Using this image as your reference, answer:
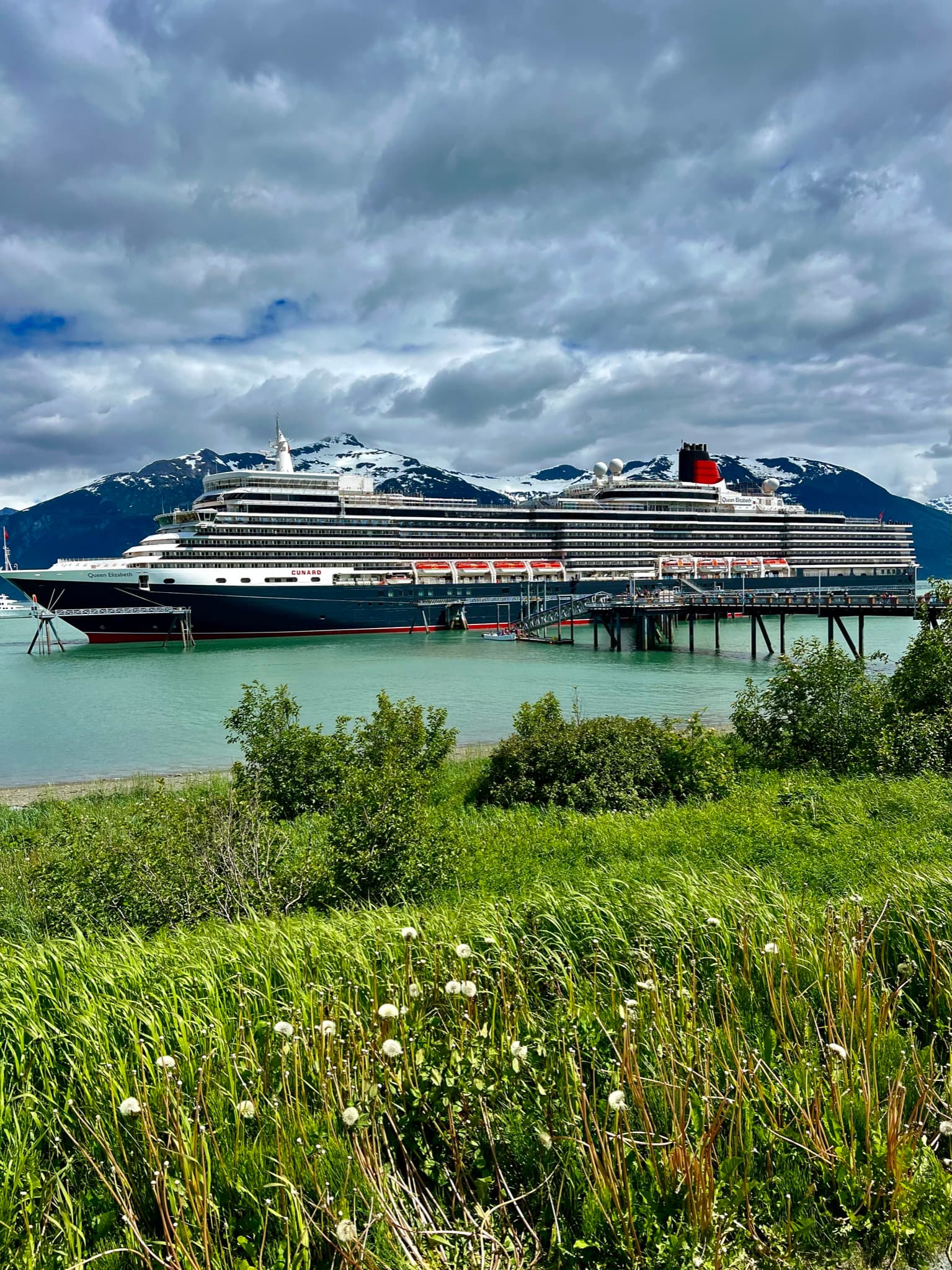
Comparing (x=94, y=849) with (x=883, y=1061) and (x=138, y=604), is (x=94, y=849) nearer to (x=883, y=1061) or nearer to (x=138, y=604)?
(x=883, y=1061)

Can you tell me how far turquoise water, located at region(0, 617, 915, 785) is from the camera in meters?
20.5

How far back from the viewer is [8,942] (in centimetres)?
472

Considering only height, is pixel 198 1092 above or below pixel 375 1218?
above

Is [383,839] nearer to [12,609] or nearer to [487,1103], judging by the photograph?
[487,1103]

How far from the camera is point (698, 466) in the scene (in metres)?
86.9

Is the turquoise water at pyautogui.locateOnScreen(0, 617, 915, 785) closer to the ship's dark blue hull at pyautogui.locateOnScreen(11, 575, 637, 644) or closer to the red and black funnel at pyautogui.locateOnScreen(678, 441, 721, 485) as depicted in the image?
the ship's dark blue hull at pyautogui.locateOnScreen(11, 575, 637, 644)

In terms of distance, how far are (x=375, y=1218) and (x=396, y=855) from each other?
4.60 m

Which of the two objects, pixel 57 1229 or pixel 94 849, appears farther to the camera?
pixel 94 849

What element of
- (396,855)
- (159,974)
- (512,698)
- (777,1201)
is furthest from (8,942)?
(512,698)

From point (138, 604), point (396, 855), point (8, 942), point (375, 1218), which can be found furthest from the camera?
point (138, 604)

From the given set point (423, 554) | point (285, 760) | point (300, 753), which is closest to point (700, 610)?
point (423, 554)

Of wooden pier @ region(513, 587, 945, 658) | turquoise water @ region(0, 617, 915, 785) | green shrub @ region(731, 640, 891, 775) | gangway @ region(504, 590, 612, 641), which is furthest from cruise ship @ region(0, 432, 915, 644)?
green shrub @ region(731, 640, 891, 775)

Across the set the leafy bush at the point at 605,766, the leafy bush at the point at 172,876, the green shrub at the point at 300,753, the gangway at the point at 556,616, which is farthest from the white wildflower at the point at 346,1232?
the gangway at the point at 556,616

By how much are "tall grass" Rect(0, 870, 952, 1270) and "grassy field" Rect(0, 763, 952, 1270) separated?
15mm
